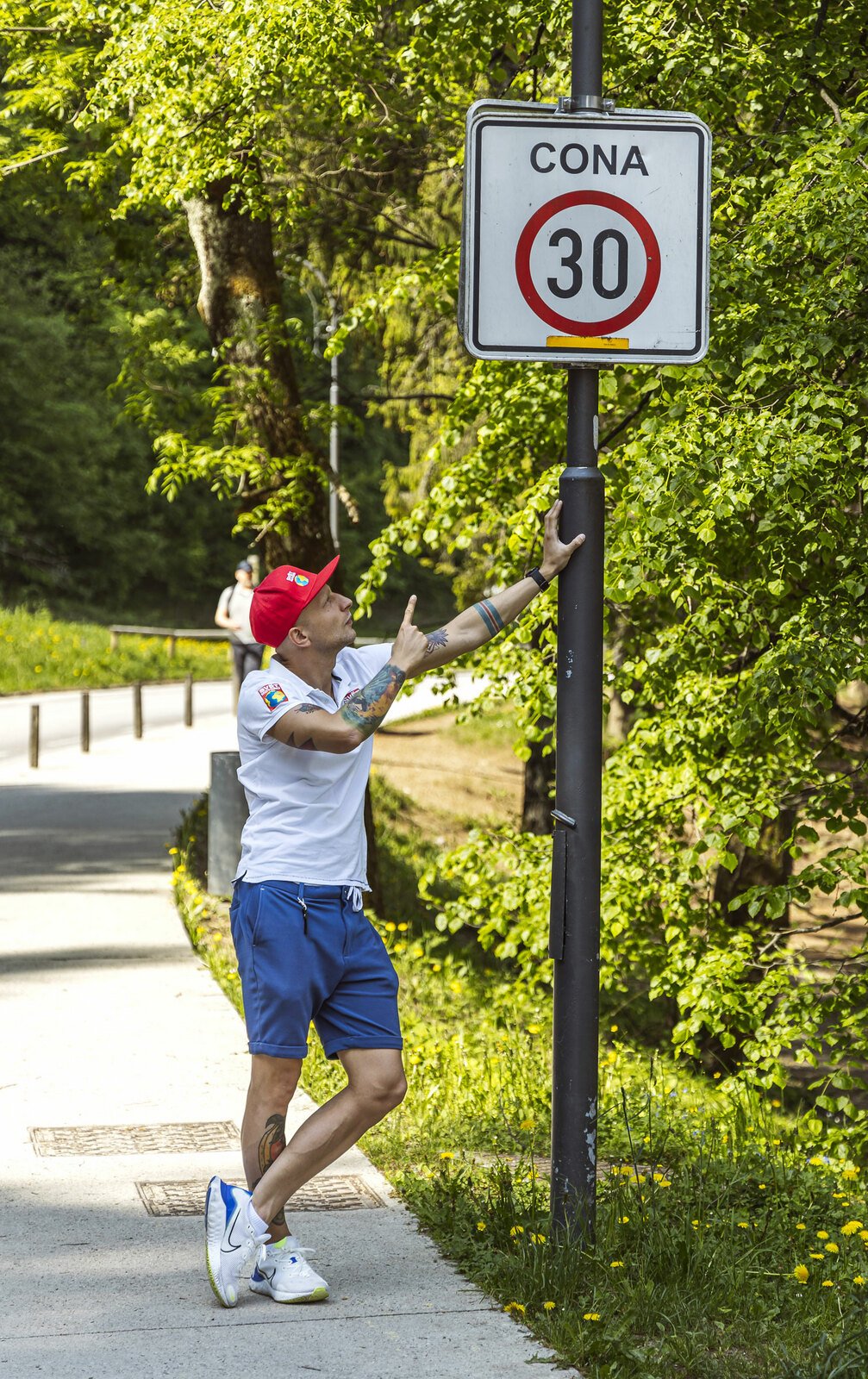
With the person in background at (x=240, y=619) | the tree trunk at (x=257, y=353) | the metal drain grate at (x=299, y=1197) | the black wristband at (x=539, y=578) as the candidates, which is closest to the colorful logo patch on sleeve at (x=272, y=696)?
the black wristband at (x=539, y=578)

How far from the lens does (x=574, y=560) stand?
13.7 feet

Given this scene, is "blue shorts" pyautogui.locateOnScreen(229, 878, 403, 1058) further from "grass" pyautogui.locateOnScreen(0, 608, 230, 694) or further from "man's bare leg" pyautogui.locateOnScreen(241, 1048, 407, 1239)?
"grass" pyautogui.locateOnScreen(0, 608, 230, 694)

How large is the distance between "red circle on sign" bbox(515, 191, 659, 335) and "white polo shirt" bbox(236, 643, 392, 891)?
112 centimetres

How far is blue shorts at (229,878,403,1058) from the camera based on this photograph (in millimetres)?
3904

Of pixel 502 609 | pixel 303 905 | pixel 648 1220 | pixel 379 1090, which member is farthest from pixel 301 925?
pixel 648 1220

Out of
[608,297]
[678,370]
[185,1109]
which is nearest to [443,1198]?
[185,1109]

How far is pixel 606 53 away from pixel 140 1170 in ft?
16.9

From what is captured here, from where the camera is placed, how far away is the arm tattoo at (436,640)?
4.10m

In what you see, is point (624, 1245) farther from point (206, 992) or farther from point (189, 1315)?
point (206, 992)

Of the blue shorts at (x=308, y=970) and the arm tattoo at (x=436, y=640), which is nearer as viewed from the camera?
the blue shorts at (x=308, y=970)

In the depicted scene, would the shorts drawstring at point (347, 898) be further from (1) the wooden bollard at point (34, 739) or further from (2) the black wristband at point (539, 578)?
(1) the wooden bollard at point (34, 739)

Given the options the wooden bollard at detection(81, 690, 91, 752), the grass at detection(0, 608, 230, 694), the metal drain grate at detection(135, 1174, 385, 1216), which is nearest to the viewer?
the metal drain grate at detection(135, 1174, 385, 1216)

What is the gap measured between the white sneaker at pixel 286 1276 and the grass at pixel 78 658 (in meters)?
25.8

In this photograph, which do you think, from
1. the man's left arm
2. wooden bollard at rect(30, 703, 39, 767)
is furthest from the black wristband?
wooden bollard at rect(30, 703, 39, 767)
